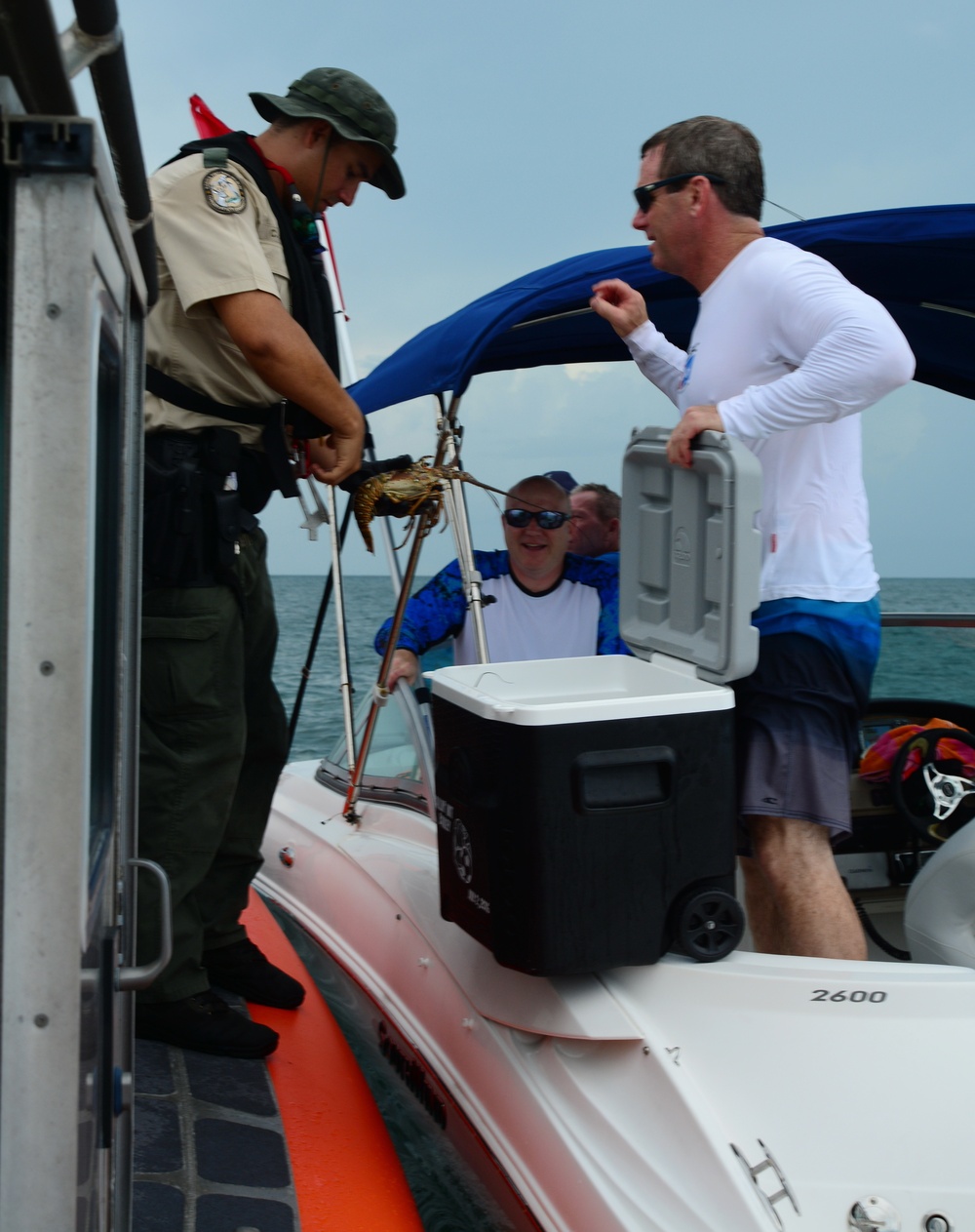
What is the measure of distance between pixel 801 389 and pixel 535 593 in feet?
7.42

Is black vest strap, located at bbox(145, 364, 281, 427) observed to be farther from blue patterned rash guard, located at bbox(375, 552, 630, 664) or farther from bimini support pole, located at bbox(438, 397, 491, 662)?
blue patterned rash guard, located at bbox(375, 552, 630, 664)

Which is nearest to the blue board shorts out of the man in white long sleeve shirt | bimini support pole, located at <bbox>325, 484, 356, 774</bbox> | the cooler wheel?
the man in white long sleeve shirt

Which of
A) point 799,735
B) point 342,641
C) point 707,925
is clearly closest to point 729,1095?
point 707,925

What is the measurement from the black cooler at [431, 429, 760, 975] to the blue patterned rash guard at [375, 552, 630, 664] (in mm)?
1796

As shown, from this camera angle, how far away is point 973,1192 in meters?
1.83

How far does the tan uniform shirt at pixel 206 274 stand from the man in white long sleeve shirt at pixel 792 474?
0.81 meters

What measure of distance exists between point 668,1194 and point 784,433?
1.38 meters

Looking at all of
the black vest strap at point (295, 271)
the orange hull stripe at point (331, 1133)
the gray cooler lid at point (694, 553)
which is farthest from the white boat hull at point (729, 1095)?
the black vest strap at point (295, 271)

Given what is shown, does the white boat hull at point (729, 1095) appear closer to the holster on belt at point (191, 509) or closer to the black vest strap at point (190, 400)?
the holster on belt at point (191, 509)

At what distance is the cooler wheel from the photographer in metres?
2.08

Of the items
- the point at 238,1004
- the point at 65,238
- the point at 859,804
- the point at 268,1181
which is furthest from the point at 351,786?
the point at 65,238

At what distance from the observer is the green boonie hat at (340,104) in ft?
8.68

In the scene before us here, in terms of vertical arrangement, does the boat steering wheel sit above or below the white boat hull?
above

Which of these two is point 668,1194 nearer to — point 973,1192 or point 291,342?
point 973,1192
